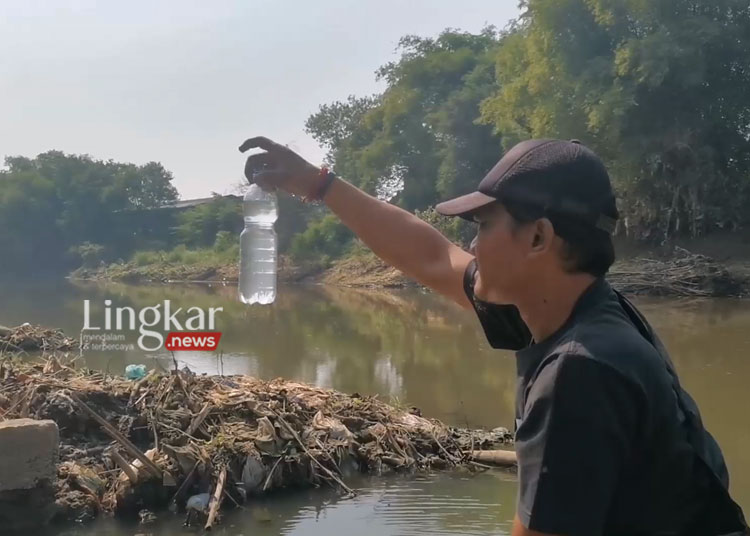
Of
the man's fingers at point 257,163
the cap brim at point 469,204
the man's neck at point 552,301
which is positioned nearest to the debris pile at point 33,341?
the man's fingers at point 257,163

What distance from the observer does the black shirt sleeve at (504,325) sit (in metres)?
1.71

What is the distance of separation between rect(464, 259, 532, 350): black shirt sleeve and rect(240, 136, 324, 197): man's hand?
0.75m

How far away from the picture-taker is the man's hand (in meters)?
2.36

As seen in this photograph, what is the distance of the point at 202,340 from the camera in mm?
12930

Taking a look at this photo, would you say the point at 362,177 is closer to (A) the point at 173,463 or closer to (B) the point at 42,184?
(B) the point at 42,184

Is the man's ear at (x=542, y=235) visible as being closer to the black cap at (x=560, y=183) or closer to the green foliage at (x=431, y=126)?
the black cap at (x=560, y=183)

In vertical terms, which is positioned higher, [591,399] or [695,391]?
[591,399]

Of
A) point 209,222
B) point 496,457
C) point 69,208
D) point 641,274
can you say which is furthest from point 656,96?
point 69,208

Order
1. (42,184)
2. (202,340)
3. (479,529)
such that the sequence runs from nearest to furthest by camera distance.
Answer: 1. (479,529)
2. (202,340)
3. (42,184)

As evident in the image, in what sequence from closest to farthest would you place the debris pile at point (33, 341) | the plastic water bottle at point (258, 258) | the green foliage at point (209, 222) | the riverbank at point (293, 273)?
the plastic water bottle at point (258, 258) < the debris pile at point (33, 341) < the riverbank at point (293, 273) < the green foliage at point (209, 222)

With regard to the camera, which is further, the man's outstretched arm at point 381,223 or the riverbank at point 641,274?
the riverbank at point 641,274

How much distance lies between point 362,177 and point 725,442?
31.5 m

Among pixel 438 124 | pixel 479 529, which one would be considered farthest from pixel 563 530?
pixel 438 124

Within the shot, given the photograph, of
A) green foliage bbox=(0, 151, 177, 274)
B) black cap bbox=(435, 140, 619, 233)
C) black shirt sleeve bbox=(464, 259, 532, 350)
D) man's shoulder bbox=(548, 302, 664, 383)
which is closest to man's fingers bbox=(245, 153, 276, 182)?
black shirt sleeve bbox=(464, 259, 532, 350)
